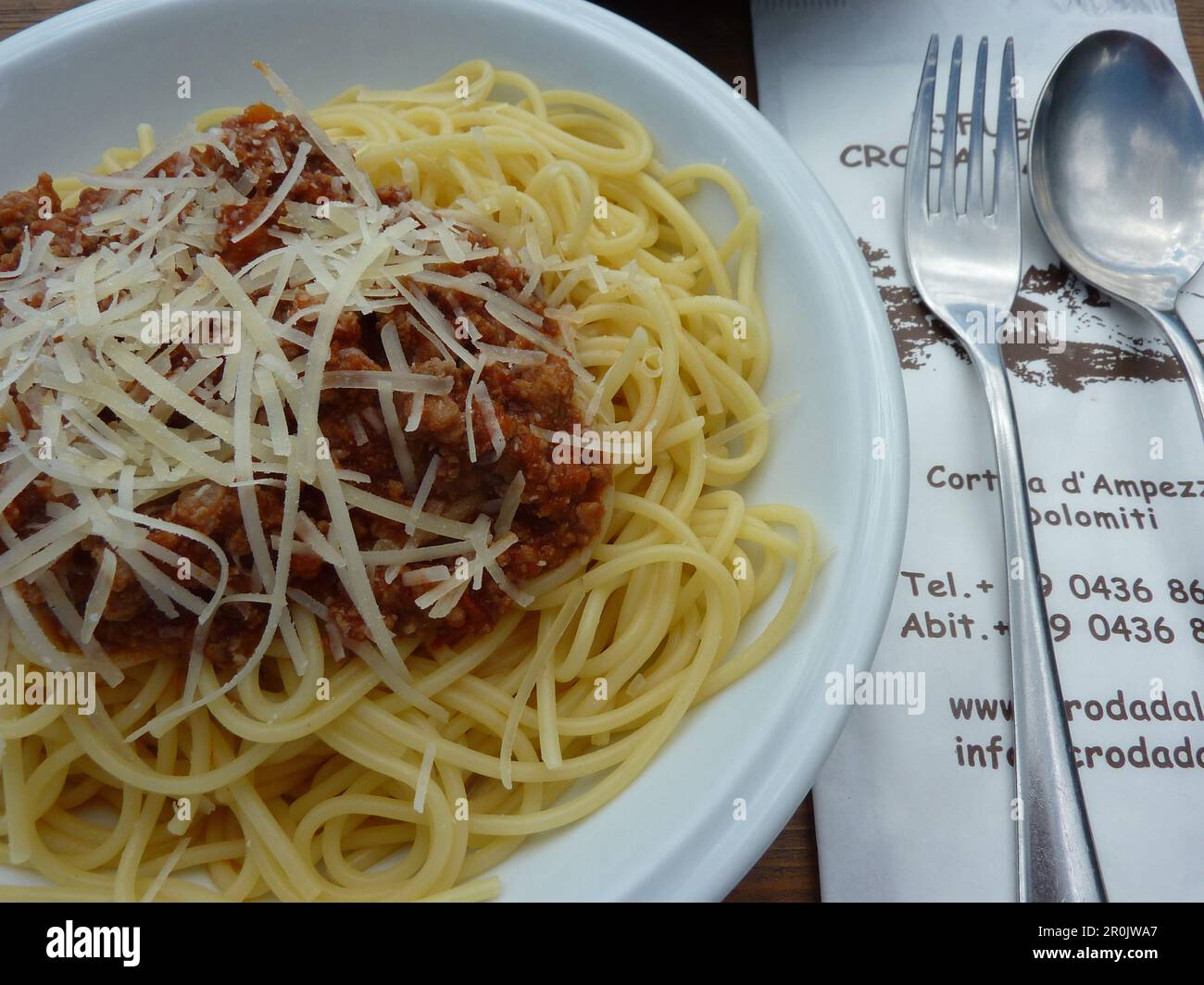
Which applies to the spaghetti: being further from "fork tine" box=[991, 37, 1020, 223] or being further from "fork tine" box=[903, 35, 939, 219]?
"fork tine" box=[991, 37, 1020, 223]

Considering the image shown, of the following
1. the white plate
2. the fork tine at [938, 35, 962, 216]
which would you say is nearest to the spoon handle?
the fork tine at [938, 35, 962, 216]

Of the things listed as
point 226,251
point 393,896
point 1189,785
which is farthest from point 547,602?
point 1189,785

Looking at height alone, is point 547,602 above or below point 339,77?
below

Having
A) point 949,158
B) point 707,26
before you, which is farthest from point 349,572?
point 707,26

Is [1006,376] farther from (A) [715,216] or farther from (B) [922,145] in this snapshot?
(A) [715,216]
